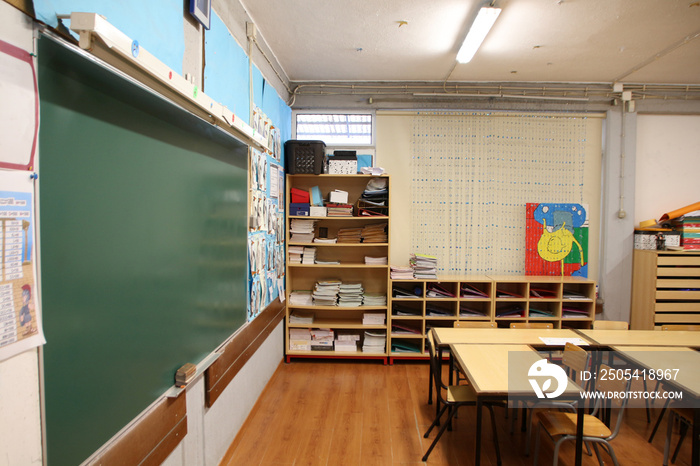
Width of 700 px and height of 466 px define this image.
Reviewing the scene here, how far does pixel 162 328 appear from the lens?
4.96 ft

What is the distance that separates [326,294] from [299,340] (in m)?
0.65

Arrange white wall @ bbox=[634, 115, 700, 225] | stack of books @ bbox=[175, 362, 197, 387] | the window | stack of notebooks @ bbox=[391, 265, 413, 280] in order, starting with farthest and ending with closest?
the window < white wall @ bbox=[634, 115, 700, 225] < stack of notebooks @ bbox=[391, 265, 413, 280] < stack of books @ bbox=[175, 362, 197, 387]

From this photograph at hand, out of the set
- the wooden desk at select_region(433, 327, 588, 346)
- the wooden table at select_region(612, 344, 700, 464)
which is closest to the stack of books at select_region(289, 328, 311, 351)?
the wooden desk at select_region(433, 327, 588, 346)

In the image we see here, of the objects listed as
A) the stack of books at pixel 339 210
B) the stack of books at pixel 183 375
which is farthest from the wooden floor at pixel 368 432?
the stack of books at pixel 339 210

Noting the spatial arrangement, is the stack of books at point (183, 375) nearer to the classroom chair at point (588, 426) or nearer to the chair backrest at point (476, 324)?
the classroom chair at point (588, 426)

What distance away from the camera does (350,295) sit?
4008mm

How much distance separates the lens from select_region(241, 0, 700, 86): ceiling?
8.57 ft

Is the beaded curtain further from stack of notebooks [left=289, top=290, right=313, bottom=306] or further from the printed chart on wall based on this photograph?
the printed chart on wall

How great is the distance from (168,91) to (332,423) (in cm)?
271

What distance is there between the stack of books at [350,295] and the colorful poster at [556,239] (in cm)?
216

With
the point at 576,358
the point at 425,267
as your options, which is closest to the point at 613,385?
the point at 576,358

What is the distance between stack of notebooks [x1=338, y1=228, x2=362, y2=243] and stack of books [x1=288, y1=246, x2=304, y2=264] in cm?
51

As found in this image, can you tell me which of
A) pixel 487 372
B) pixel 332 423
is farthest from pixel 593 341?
pixel 332 423

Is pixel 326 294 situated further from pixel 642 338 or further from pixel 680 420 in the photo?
pixel 680 420
